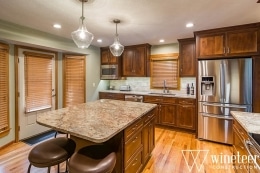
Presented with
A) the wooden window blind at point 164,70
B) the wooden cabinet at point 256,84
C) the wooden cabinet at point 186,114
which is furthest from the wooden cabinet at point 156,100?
the wooden cabinet at point 256,84

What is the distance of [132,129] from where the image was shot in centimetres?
182

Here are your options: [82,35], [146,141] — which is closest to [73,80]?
[82,35]

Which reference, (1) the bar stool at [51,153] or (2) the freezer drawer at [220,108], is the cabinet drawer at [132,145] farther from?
(2) the freezer drawer at [220,108]

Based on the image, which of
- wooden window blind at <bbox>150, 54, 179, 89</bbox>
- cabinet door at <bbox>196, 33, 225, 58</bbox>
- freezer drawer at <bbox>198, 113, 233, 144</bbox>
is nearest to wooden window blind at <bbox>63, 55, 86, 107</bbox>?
wooden window blind at <bbox>150, 54, 179, 89</bbox>

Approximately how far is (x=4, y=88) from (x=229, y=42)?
4.76 meters

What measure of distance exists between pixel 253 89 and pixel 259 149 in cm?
223

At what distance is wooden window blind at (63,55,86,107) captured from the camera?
169 inches

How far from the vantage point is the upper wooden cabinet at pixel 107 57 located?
4953 mm

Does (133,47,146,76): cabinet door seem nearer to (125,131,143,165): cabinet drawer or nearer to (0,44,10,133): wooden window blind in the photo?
(125,131,143,165): cabinet drawer

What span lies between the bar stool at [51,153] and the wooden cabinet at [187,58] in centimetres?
333

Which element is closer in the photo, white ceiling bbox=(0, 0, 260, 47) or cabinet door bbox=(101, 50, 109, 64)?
white ceiling bbox=(0, 0, 260, 47)

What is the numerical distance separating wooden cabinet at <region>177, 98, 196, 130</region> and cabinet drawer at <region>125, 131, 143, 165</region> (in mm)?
2076

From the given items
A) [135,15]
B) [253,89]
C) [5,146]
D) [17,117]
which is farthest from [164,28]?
[5,146]

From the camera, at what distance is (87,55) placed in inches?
182
